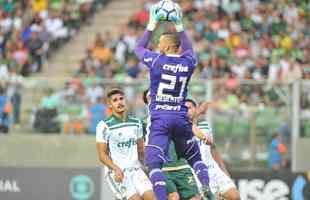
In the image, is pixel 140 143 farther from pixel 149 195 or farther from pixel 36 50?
pixel 36 50

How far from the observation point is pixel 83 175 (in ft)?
68.9

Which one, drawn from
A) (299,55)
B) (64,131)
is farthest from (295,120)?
(64,131)

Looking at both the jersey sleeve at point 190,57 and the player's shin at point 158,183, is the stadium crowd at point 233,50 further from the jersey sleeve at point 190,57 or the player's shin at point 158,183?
the player's shin at point 158,183

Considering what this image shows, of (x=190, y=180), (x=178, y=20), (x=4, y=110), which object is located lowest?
(x=190, y=180)

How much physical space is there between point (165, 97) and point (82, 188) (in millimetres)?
6765

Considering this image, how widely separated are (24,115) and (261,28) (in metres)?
6.88

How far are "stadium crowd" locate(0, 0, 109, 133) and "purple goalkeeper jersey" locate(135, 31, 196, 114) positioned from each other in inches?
498

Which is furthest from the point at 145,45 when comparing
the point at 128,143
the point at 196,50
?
the point at 196,50

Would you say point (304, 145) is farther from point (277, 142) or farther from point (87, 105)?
point (87, 105)

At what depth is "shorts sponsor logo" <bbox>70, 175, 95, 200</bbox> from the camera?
20906mm

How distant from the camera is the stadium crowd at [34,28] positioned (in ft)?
93.1

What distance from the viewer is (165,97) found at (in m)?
14.5

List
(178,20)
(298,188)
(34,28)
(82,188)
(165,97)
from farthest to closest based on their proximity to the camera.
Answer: (34,28) → (82,188) → (298,188) → (165,97) → (178,20)

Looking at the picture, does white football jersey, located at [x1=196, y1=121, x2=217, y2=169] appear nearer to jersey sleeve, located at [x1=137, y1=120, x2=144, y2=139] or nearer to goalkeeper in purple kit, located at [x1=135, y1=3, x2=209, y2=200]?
jersey sleeve, located at [x1=137, y1=120, x2=144, y2=139]
